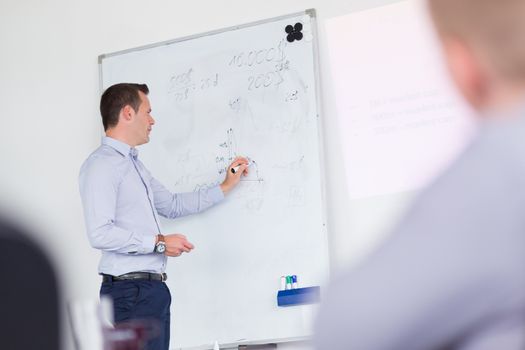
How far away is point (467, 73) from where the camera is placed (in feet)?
1.61

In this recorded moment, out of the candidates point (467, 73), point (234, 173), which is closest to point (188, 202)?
point (234, 173)

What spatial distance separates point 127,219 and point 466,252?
3.31 meters

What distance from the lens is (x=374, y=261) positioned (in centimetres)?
47

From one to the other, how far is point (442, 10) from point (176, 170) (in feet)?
13.2

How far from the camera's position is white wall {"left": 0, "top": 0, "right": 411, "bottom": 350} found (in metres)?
4.64

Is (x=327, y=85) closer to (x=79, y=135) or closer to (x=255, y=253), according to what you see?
(x=255, y=253)

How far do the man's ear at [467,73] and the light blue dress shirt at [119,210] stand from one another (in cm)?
315

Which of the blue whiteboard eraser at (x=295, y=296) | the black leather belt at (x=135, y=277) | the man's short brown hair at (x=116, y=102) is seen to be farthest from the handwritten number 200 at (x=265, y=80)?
the black leather belt at (x=135, y=277)

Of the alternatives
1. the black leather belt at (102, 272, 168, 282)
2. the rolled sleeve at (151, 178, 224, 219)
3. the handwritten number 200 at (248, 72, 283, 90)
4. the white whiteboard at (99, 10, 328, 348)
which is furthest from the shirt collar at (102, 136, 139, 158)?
the handwritten number 200 at (248, 72, 283, 90)

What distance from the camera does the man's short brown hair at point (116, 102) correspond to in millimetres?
3852

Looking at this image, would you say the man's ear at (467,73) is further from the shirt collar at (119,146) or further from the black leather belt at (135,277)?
the shirt collar at (119,146)

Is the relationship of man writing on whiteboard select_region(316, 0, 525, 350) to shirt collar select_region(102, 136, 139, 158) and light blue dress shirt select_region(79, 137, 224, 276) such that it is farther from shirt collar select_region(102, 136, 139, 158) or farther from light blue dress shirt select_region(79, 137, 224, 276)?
shirt collar select_region(102, 136, 139, 158)

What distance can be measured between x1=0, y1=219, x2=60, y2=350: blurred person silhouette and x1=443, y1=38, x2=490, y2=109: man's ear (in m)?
0.24

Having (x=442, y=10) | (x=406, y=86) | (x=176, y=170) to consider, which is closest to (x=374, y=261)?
(x=442, y=10)
